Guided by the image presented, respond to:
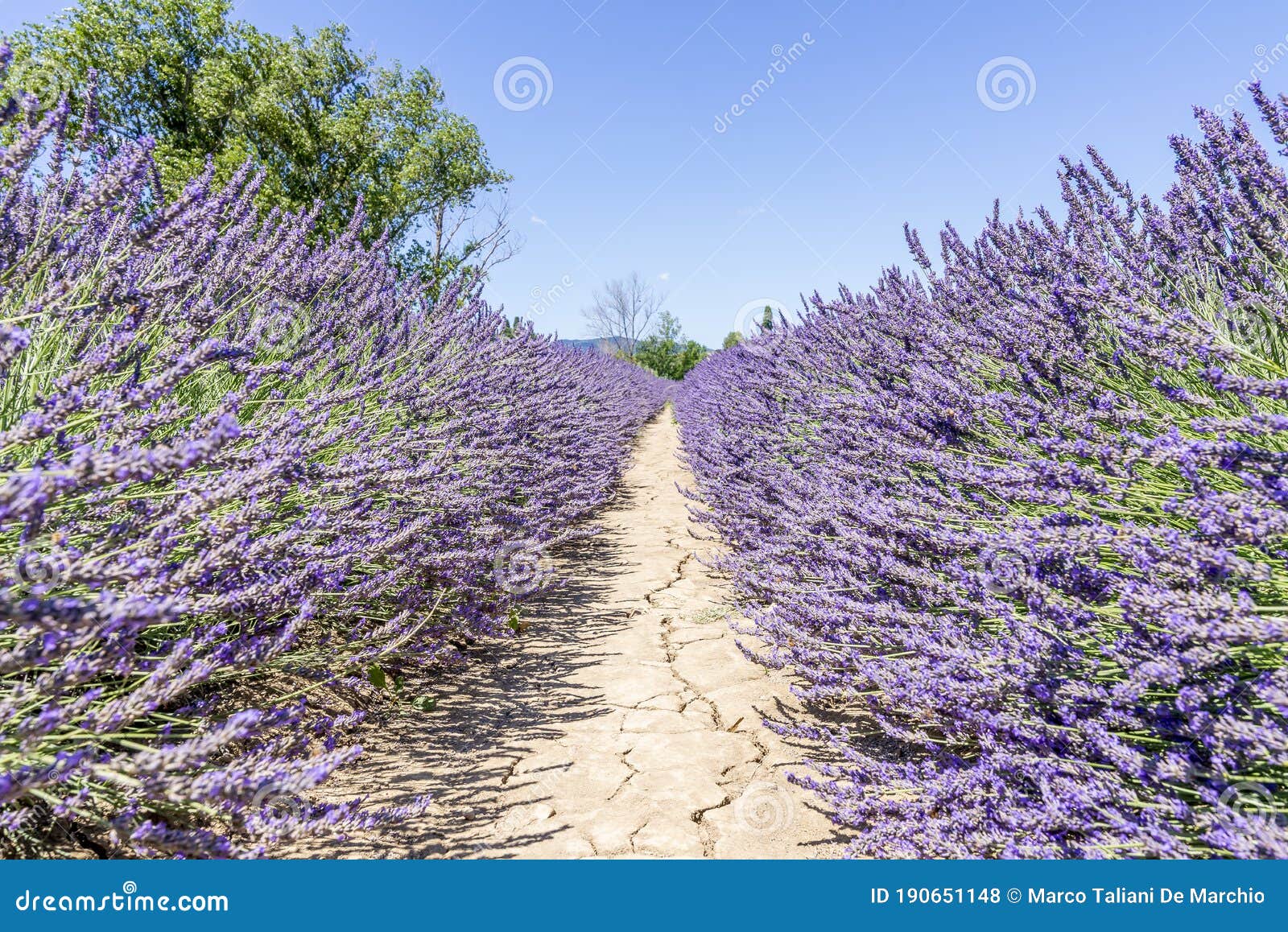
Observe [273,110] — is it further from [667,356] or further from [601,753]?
[667,356]

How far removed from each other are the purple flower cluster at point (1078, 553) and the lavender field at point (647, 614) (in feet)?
0.04

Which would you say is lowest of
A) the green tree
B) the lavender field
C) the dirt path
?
the dirt path

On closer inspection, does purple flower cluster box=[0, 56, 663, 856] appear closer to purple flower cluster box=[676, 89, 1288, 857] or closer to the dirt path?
the dirt path

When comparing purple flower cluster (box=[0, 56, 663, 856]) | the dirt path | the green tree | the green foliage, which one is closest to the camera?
purple flower cluster (box=[0, 56, 663, 856])

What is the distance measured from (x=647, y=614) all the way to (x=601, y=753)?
1.39 meters

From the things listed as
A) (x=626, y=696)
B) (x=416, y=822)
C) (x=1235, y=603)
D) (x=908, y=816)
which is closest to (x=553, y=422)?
(x=626, y=696)

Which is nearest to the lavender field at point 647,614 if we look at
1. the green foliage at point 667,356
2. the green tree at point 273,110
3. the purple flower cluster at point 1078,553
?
the purple flower cluster at point 1078,553

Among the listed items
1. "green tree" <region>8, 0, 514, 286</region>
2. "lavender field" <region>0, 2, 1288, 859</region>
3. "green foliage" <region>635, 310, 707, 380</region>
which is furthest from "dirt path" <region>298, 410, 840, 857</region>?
"green foliage" <region>635, 310, 707, 380</region>

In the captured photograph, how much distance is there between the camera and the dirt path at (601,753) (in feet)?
5.80

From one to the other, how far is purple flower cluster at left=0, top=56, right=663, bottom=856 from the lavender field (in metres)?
0.02

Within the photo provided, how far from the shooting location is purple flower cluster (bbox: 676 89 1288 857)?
1050 mm

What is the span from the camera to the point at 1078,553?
53.0 inches

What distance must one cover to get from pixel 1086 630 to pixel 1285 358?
99cm

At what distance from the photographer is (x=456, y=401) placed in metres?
3.30
